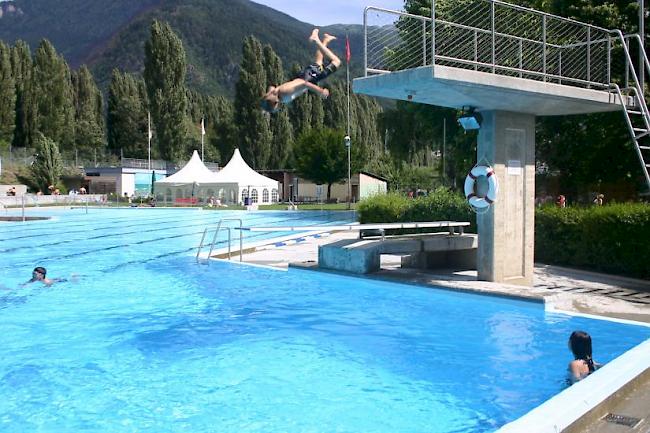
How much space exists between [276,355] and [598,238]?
27.7ft

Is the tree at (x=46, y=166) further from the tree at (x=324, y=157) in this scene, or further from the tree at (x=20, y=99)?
Result: the tree at (x=324, y=157)

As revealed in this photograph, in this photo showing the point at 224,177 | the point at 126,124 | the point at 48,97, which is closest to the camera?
the point at 224,177

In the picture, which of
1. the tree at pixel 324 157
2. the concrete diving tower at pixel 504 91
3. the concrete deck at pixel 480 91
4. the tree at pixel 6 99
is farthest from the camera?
the tree at pixel 6 99

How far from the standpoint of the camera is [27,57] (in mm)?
72312

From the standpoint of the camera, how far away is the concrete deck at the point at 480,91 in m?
9.77

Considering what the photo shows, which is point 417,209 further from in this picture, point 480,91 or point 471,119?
point 480,91

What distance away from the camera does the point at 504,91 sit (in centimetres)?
1055

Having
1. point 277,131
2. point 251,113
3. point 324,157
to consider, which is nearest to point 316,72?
point 324,157

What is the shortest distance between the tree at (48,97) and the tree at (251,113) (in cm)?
1996

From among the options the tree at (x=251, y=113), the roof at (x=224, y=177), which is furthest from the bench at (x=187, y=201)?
the tree at (x=251, y=113)

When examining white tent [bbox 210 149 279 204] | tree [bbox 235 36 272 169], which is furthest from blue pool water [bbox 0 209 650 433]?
tree [bbox 235 36 272 169]

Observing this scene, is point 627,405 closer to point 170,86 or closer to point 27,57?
point 170,86

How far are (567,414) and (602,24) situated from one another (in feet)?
53.2

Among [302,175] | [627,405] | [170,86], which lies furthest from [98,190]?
[627,405]
